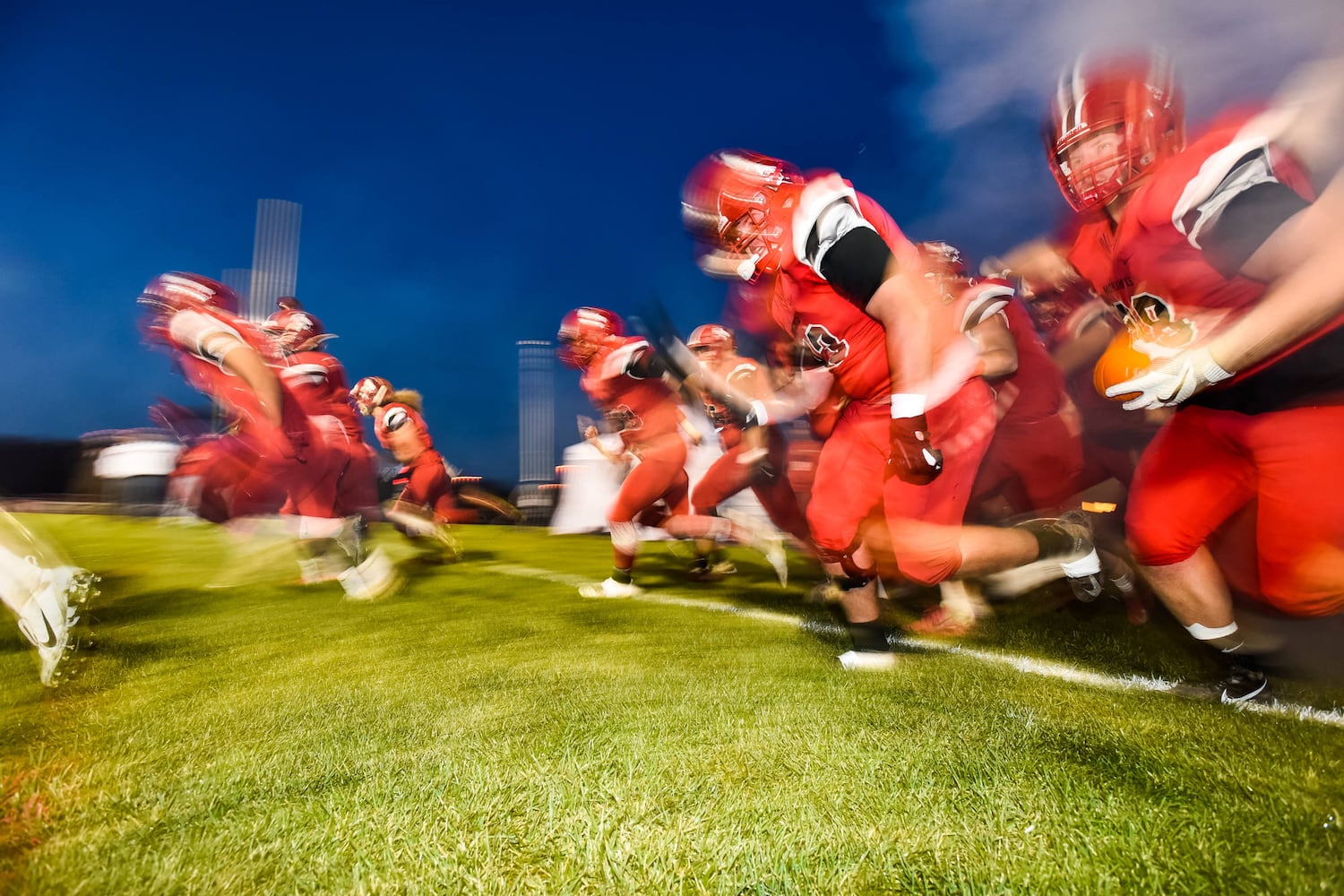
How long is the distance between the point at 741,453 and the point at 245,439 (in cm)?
318

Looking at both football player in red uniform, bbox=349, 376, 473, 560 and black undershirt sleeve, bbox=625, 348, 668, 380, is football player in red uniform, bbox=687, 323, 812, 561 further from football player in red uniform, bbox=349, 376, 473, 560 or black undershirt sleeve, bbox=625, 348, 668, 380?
football player in red uniform, bbox=349, 376, 473, 560

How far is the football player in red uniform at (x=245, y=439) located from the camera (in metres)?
3.45

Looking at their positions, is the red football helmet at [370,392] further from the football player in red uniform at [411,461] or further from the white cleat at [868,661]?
the white cleat at [868,661]

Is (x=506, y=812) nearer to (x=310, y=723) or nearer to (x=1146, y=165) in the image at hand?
(x=310, y=723)

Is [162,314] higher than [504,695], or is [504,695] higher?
[162,314]

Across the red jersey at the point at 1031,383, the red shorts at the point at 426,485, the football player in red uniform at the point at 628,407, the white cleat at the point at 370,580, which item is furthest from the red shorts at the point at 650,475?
the red shorts at the point at 426,485

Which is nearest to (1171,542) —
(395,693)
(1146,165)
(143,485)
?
(1146,165)

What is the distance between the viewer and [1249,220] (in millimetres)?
1512

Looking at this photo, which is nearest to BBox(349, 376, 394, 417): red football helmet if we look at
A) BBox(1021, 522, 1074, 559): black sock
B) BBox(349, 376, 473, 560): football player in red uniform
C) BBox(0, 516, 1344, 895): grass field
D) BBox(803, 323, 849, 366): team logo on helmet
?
BBox(349, 376, 473, 560): football player in red uniform

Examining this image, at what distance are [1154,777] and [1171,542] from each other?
789 mm

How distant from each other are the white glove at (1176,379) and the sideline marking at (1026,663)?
88 centimetres

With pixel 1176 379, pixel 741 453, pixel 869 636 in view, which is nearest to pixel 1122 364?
pixel 1176 379

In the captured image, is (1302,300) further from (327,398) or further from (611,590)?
(327,398)

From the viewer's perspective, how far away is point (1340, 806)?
46.0 inches
